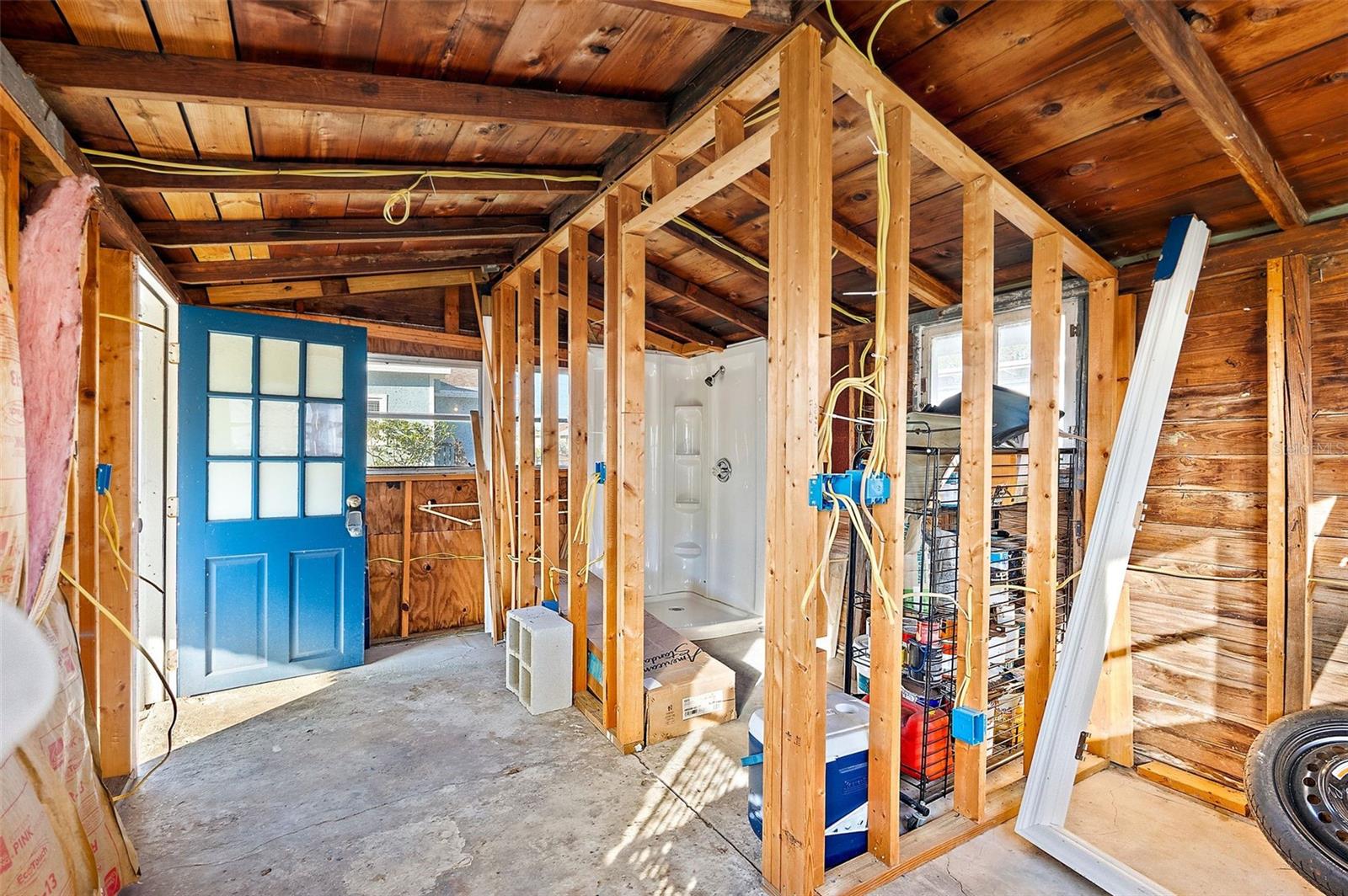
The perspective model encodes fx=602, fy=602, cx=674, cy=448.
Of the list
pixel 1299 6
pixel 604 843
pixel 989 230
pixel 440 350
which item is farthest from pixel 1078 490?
pixel 440 350

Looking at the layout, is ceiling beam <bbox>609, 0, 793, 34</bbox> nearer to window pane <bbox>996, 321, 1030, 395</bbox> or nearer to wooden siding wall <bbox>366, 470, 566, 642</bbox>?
window pane <bbox>996, 321, 1030, 395</bbox>

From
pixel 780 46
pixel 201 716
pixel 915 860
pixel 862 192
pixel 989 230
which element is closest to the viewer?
pixel 780 46

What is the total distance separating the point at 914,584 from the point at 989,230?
4.88ft

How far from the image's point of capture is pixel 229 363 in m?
3.21

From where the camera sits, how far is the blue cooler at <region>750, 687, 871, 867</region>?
1793mm

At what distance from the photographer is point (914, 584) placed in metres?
2.67

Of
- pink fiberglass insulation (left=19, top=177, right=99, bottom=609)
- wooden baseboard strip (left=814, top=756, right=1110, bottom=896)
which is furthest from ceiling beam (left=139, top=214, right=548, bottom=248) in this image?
wooden baseboard strip (left=814, top=756, right=1110, bottom=896)

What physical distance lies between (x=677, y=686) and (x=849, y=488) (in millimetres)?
1493

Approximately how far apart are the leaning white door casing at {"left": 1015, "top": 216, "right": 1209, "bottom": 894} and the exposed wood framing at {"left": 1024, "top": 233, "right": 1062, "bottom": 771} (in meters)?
0.14

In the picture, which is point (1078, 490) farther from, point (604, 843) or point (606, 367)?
point (604, 843)

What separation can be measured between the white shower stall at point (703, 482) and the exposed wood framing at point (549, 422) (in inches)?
42.2

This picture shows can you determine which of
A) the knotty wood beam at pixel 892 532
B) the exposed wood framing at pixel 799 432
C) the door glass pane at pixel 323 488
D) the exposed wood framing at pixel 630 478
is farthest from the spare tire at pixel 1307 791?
the door glass pane at pixel 323 488

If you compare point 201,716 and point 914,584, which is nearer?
point 914,584

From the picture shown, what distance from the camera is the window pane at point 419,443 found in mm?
4016
